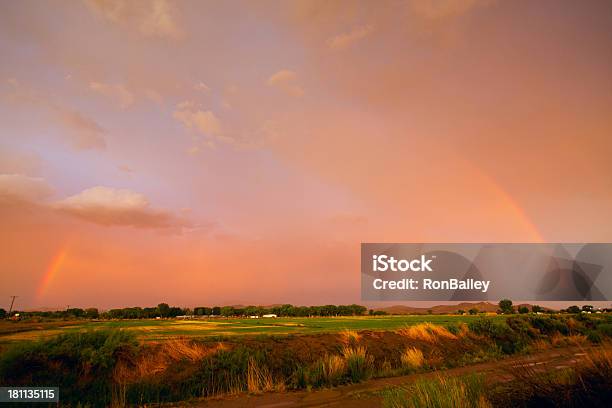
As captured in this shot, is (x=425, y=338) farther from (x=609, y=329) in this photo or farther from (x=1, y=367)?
(x=609, y=329)

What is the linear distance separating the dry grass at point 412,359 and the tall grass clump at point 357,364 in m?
2.13

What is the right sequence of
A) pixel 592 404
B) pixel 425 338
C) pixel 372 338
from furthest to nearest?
pixel 425 338
pixel 372 338
pixel 592 404

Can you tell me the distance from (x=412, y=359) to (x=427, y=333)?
23.4ft

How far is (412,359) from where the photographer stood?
2261cm

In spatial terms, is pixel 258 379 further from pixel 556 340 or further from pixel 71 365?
pixel 556 340

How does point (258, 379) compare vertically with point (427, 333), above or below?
below

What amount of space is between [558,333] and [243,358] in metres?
36.0

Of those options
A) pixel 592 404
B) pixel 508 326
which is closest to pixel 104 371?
pixel 592 404

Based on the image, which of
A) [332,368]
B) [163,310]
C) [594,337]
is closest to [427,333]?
[332,368]

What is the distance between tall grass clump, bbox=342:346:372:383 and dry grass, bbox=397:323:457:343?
24.1 ft

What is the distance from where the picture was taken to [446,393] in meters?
8.19

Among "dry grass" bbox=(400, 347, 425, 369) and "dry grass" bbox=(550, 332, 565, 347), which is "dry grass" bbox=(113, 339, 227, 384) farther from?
"dry grass" bbox=(550, 332, 565, 347)

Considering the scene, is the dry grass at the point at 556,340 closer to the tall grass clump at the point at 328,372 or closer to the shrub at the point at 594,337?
the shrub at the point at 594,337

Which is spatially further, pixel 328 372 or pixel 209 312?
pixel 209 312
